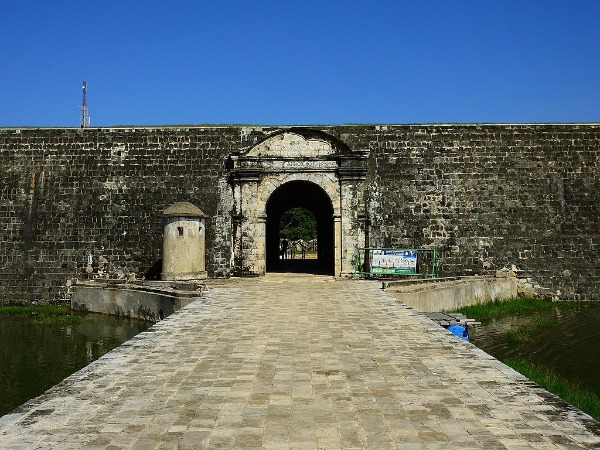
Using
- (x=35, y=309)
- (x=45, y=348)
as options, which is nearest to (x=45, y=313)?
(x=35, y=309)

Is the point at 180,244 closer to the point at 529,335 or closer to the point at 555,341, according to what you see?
the point at 529,335

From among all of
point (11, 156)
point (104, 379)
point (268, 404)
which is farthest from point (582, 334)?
point (11, 156)

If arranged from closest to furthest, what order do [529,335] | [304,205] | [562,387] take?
[562,387], [529,335], [304,205]

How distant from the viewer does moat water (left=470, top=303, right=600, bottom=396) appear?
7824 mm

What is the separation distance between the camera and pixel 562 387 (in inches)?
245

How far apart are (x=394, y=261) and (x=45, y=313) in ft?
29.0

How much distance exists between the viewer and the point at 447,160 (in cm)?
1489

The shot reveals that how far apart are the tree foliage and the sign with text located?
84.1 feet

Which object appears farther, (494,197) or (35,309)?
(494,197)

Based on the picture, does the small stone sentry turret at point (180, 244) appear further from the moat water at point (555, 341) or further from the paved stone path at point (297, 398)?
the moat water at point (555, 341)

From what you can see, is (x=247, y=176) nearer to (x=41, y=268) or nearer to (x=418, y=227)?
(x=418, y=227)

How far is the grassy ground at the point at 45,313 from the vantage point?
12195mm

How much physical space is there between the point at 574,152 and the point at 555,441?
1340 cm

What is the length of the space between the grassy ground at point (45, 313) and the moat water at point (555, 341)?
8.83m
